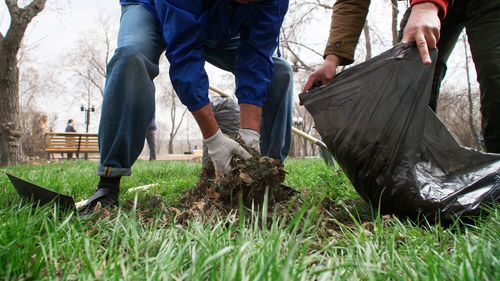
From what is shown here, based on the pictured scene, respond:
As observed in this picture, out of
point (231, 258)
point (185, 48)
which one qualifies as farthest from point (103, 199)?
point (231, 258)

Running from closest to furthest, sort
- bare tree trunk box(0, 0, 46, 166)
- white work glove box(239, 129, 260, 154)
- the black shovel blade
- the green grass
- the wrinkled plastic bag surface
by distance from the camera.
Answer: the green grass → the black shovel blade → white work glove box(239, 129, 260, 154) → the wrinkled plastic bag surface → bare tree trunk box(0, 0, 46, 166)

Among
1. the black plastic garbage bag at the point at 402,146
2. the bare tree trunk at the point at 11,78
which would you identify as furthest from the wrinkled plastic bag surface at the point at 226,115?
the bare tree trunk at the point at 11,78

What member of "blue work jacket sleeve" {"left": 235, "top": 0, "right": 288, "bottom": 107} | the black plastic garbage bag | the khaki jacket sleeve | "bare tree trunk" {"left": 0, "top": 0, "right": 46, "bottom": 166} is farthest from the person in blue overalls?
"bare tree trunk" {"left": 0, "top": 0, "right": 46, "bottom": 166}

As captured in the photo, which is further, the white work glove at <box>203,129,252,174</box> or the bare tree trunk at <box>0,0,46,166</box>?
the bare tree trunk at <box>0,0,46,166</box>

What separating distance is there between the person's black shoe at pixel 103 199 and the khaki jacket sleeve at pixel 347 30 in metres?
1.54

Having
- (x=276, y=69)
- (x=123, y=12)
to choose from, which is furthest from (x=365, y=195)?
(x=123, y=12)

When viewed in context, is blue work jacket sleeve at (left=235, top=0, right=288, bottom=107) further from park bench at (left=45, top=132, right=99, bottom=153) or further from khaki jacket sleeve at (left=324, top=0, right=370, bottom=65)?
park bench at (left=45, top=132, right=99, bottom=153)

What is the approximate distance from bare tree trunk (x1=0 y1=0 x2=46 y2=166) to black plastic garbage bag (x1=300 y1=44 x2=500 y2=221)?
765cm

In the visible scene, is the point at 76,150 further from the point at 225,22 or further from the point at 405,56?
the point at 405,56

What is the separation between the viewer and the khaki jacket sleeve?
5.87ft

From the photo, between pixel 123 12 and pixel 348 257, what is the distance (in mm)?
1947

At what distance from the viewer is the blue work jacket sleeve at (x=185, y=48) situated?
1.52 meters

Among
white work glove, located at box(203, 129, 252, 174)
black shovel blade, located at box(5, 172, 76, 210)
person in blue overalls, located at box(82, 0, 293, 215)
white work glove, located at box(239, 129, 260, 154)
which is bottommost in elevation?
black shovel blade, located at box(5, 172, 76, 210)

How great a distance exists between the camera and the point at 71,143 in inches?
481
